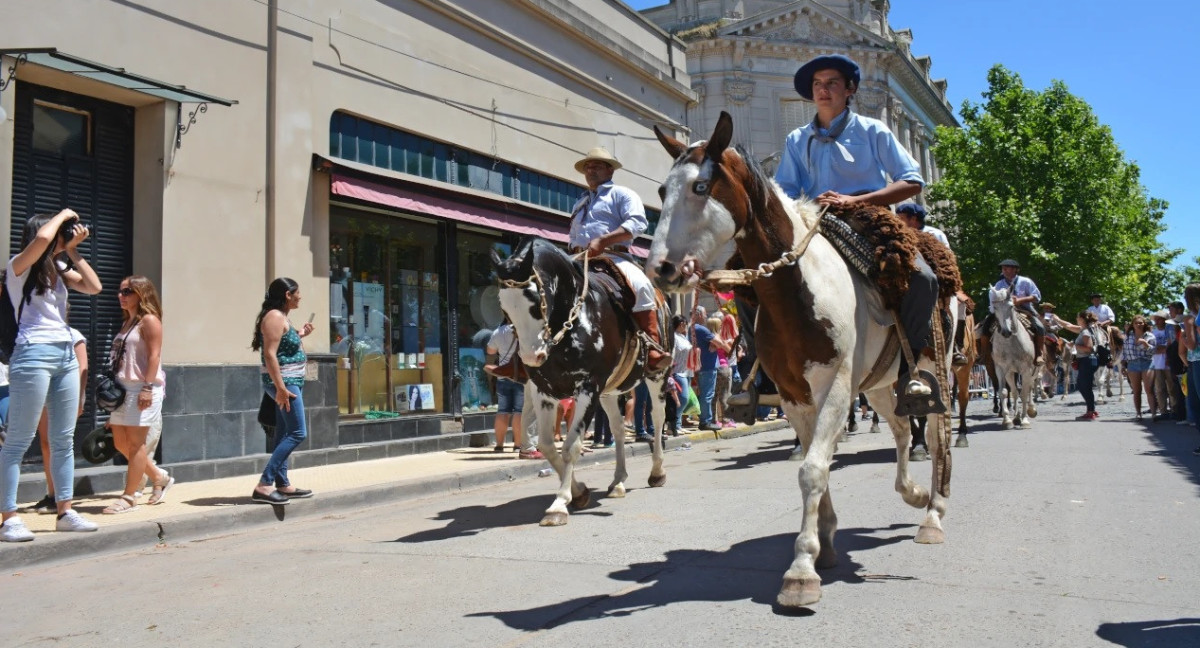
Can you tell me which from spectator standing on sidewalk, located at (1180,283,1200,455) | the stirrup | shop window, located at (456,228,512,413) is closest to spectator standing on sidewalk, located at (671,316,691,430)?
shop window, located at (456,228,512,413)

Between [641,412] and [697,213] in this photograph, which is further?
[641,412]

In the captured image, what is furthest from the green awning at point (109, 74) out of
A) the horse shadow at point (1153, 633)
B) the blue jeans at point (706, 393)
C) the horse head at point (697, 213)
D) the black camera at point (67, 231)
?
the horse shadow at point (1153, 633)

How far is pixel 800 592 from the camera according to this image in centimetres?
391

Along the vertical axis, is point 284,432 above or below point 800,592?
above

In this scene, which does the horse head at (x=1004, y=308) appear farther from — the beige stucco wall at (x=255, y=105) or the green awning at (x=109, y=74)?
the green awning at (x=109, y=74)

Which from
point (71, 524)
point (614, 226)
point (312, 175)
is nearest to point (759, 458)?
point (614, 226)

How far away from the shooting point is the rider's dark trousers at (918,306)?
4.84m

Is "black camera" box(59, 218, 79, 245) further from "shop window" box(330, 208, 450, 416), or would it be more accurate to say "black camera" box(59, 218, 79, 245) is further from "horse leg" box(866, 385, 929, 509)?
"shop window" box(330, 208, 450, 416)

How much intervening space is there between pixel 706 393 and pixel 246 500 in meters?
9.37

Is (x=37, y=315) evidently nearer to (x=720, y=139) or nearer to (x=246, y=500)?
(x=246, y=500)

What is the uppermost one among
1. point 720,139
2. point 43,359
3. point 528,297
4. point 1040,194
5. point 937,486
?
point 1040,194

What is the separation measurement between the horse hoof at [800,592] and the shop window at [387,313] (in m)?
9.88

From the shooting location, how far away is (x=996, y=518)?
6141 millimetres

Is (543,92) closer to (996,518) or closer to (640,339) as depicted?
(640,339)
